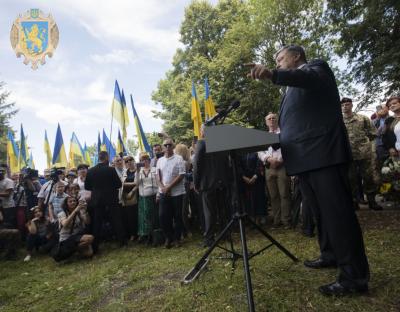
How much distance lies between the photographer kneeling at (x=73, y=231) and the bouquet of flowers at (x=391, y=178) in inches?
219

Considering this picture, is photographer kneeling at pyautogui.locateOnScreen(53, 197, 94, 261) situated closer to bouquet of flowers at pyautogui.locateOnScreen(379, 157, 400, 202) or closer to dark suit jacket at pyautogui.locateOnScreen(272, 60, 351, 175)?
dark suit jacket at pyautogui.locateOnScreen(272, 60, 351, 175)

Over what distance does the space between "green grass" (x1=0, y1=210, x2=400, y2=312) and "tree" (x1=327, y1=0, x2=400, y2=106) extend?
6178mm

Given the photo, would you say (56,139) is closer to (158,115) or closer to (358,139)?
(358,139)

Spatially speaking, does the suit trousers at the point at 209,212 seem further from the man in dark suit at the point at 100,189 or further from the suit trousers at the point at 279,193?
the man in dark suit at the point at 100,189

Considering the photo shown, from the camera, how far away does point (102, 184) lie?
21.4 ft

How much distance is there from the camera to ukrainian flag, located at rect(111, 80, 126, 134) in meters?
10.8

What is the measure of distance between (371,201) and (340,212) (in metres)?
4.29

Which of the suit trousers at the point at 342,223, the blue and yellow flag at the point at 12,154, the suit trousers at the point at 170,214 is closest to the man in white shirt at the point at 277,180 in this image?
the suit trousers at the point at 170,214

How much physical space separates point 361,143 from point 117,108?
26.2 feet

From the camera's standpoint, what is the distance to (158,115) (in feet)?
86.2

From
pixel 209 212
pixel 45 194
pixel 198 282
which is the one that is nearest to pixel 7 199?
pixel 45 194

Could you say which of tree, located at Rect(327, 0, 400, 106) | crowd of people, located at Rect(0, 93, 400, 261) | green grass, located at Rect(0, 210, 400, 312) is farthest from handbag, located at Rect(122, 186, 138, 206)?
tree, located at Rect(327, 0, 400, 106)

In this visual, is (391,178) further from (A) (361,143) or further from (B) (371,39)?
(B) (371,39)

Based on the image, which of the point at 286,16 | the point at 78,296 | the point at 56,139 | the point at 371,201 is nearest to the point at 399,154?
the point at 371,201
